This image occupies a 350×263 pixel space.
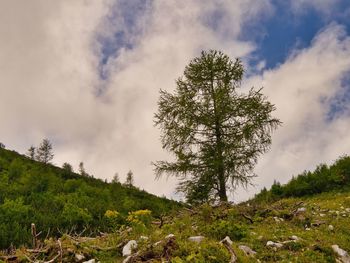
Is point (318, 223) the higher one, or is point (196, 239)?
point (318, 223)

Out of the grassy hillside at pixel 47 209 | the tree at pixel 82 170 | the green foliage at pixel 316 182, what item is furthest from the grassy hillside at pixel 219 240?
the tree at pixel 82 170

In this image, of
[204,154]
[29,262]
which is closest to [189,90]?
[204,154]

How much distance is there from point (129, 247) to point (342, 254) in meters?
3.53

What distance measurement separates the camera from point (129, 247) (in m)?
6.14

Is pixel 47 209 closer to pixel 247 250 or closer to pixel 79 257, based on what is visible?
pixel 79 257

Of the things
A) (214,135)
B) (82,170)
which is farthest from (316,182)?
(82,170)

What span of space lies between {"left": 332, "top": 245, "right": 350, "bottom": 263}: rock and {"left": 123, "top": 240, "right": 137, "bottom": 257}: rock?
3336 mm

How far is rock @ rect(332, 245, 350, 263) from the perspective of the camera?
6701 millimetres

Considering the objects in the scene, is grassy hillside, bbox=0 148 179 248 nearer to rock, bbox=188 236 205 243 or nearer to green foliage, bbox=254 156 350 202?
rock, bbox=188 236 205 243

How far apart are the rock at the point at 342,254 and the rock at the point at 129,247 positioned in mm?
3336

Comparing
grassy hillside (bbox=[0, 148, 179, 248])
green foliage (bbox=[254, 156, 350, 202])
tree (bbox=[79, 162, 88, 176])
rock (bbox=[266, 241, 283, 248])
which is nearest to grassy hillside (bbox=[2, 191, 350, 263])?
rock (bbox=[266, 241, 283, 248])

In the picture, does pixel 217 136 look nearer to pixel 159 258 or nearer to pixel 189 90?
pixel 189 90

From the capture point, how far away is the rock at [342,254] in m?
6.70

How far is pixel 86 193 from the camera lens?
21750 mm
